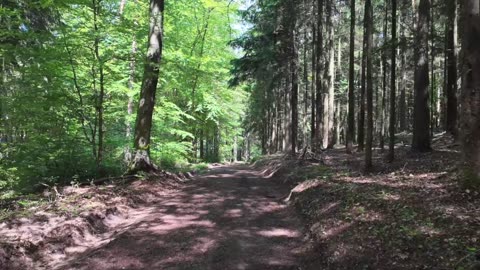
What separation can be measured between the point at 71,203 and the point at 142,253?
301 cm

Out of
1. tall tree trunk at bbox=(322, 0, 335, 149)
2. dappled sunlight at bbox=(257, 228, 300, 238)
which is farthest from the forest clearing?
tall tree trunk at bbox=(322, 0, 335, 149)

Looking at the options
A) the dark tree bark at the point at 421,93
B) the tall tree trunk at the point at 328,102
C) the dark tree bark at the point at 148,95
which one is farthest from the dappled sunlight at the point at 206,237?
the tall tree trunk at the point at 328,102

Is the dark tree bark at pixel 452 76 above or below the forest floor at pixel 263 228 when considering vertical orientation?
above

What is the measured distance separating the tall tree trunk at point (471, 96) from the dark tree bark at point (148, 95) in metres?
9.27

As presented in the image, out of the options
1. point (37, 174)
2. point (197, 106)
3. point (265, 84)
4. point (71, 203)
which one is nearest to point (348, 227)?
point (71, 203)

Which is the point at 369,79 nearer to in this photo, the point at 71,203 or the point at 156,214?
the point at 156,214

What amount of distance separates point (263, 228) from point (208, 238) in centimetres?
140

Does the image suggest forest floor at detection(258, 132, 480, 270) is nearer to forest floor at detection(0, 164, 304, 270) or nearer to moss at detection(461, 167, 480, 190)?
moss at detection(461, 167, 480, 190)

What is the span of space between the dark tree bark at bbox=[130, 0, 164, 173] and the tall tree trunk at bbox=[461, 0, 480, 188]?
927cm

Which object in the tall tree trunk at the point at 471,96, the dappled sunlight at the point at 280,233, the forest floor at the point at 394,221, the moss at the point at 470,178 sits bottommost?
the dappled sunlight at the point at 280,233

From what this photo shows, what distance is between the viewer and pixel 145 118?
1352 cm

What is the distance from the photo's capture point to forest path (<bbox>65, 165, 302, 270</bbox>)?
600 centimetres

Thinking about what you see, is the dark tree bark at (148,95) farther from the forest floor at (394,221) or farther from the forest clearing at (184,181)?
the forest floor at (394,221)

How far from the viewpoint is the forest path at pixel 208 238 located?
6.00m
